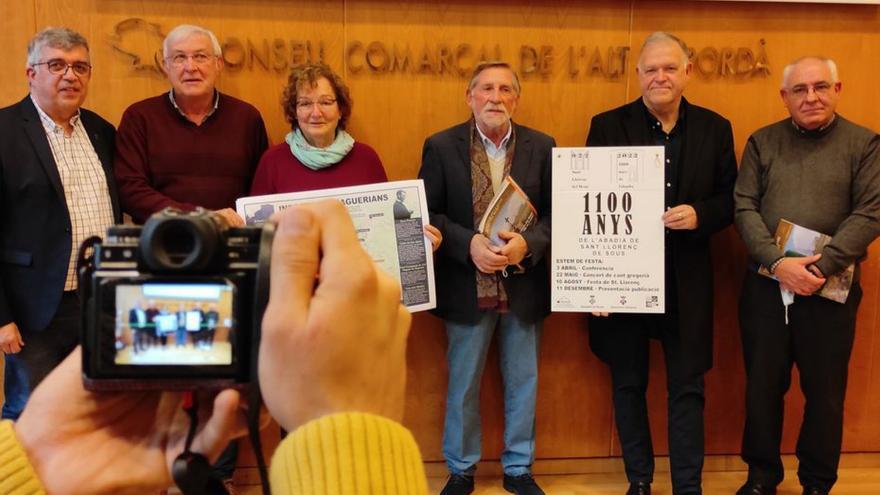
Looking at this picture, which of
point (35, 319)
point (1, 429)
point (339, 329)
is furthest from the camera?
point (35, 319)

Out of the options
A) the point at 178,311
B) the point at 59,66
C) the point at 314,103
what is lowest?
the point at 178,311

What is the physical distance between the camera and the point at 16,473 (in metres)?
0.72

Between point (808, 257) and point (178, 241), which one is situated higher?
point (178, 241)

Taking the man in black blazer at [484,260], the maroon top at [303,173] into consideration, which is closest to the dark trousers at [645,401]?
the man in black blazer at [484,260]

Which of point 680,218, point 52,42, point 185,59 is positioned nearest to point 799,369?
point 680,218

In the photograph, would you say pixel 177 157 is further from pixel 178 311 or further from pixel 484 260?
pixel 178 311

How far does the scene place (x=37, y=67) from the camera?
257 centimetres

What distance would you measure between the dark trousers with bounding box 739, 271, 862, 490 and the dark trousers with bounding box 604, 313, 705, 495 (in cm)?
24

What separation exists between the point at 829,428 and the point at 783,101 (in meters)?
1.38

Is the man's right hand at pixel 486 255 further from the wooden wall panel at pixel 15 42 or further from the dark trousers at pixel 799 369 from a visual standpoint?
the wooden wall panel at pixel 15 42

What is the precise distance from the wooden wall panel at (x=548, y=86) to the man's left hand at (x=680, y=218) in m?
0.53

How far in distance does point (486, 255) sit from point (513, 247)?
0.37 feet

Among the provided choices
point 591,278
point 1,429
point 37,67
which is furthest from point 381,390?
point 37,67

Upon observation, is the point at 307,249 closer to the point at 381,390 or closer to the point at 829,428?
the point at 381,390
